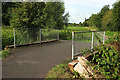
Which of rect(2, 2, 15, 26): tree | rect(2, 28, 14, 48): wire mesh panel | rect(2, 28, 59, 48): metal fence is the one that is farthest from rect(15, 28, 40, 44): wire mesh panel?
rect(2, 2, 15, 26): tree

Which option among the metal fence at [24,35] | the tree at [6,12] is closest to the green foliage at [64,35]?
the metal fence at [24,35]

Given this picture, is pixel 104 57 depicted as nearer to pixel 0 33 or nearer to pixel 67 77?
pixel 67 77

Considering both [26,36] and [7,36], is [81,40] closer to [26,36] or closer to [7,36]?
[26,36]

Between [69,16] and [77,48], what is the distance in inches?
557

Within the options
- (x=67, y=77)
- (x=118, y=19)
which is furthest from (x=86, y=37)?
(x=118, y=19)

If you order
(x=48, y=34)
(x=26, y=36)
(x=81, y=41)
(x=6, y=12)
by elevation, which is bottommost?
(x=81, y=41)

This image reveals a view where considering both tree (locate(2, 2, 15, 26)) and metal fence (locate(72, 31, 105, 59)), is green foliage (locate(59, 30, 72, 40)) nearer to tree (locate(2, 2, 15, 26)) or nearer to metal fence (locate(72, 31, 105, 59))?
tree (locate(2, 2, 15, 26))

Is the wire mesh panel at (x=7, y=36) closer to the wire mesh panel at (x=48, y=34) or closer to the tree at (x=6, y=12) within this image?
the wire mesh panel at (x=48, y=34)

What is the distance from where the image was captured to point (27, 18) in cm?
1019

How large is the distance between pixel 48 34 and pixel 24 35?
244cm

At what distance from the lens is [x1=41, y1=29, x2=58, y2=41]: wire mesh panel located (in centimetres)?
907

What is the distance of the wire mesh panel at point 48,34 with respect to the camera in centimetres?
907

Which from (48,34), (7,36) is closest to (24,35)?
(7,36)

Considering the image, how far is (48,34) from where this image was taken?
377 inches
